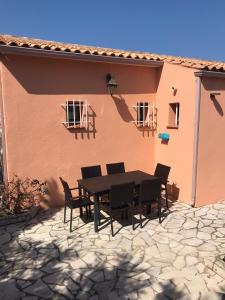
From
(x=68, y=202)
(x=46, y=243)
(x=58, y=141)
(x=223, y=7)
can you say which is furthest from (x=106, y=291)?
(x=223, y=7)

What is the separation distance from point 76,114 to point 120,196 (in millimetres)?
3460

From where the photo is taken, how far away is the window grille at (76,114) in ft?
26.9

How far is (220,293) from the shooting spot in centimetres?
427

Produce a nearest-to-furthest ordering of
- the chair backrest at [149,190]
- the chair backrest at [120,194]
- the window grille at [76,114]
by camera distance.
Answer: the chair backrest at [120,194]
the chair backrest at [149,190]
the window grille at [76,114]

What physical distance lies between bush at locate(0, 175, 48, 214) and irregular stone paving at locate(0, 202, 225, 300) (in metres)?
0.63

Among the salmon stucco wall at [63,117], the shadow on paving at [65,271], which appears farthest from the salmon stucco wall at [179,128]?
the shadow on paving at [65,271]

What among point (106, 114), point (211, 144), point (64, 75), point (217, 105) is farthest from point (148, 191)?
point (64, 75)

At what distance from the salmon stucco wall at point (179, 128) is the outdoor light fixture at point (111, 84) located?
188cm

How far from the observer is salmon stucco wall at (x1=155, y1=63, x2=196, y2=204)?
8016 millimetres

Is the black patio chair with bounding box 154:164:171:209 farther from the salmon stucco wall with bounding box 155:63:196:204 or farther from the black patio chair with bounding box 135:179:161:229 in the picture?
the black patio chair with bounding box 135:179:161:229

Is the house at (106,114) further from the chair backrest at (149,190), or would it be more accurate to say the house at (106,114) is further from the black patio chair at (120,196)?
the black patio chair at (120,196)

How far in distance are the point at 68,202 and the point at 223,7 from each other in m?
8.41

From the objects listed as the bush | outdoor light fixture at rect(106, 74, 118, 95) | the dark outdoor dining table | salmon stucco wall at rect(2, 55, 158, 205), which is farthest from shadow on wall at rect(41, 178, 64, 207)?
outdoor light fixture at rect(106, 74, 118, 95)

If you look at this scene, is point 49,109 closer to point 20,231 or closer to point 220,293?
point 20,231
